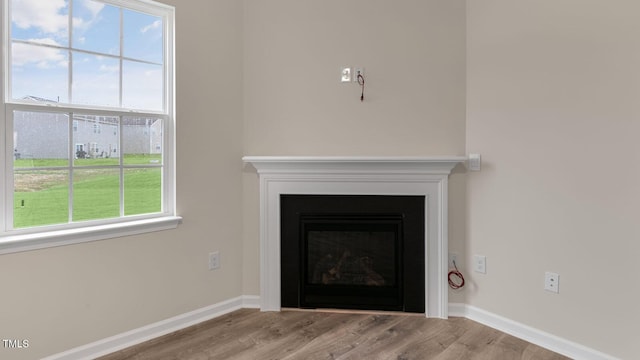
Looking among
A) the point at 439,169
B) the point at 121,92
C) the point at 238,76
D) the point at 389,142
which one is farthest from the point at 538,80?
the point at 121,92

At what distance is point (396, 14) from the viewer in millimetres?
2703

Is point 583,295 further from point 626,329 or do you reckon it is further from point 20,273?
point 20,273

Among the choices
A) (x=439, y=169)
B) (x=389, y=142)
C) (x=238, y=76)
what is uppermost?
(x=238, y=76)

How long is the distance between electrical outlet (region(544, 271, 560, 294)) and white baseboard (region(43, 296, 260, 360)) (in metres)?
1.98

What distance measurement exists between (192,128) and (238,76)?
0.56 metres

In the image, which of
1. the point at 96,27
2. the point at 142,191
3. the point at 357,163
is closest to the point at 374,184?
the point at 357,163

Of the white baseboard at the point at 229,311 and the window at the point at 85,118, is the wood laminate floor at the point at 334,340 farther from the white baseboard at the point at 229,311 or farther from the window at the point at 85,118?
the window at the point at 85,118

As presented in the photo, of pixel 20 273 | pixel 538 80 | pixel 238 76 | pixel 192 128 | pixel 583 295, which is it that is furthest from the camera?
pixel 238 76

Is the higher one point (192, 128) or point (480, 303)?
point (192, 128)

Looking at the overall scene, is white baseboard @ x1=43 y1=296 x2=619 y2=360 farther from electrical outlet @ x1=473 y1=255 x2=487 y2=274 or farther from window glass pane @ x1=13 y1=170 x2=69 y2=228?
window glass pane @ x1=13 y1=170 x2=69 y2=228

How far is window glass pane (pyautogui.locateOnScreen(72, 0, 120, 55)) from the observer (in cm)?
216

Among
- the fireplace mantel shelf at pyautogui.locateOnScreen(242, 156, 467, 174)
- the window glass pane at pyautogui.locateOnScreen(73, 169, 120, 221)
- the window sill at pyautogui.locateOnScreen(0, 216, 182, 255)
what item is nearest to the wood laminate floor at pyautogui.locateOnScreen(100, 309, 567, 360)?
the window sill at pyautogui.locateOnScreen(0, 216, 182, 255)

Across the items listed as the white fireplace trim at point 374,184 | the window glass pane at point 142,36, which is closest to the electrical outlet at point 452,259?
the white fireplace trim at point 374,184

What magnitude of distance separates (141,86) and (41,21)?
0.59m
